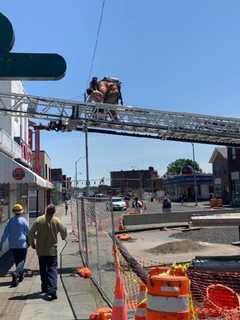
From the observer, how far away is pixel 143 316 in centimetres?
663

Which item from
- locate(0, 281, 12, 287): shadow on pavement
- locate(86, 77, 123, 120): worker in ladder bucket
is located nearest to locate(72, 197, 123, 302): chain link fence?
locate(0, 281, 12, 287): shadow on pavement

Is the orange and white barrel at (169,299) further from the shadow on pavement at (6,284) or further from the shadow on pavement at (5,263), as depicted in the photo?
the shadow on pavement at (5,263)

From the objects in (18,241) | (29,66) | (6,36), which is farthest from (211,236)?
(6,36)

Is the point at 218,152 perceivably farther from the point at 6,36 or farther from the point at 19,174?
the point at 6,36

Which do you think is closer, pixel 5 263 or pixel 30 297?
pixel 30 297

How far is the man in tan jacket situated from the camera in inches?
415

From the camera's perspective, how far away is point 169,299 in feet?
19.0

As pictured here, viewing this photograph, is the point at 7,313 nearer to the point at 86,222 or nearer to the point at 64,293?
the point at 64,293

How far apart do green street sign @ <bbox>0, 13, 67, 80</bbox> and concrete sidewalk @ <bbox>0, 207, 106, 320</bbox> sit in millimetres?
4050

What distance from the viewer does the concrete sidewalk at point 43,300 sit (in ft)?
29.0

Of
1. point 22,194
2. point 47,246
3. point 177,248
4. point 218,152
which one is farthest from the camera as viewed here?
point 218,152

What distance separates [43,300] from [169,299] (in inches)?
191

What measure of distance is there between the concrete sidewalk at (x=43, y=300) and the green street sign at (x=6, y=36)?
456 cm

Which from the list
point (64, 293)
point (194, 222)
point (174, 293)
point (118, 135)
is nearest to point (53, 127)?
point (118, 135)
